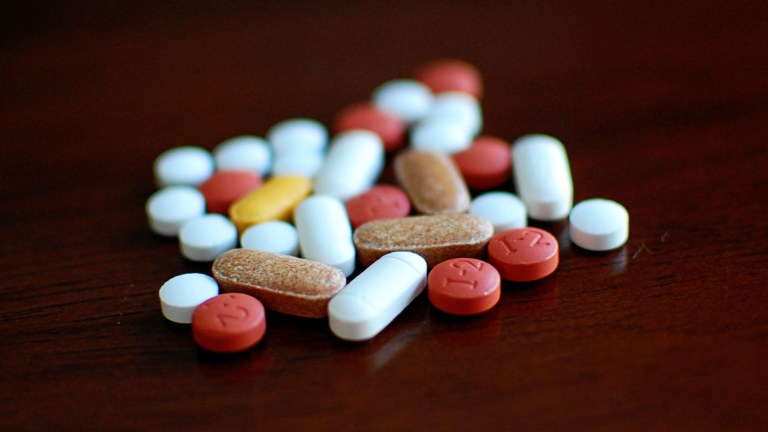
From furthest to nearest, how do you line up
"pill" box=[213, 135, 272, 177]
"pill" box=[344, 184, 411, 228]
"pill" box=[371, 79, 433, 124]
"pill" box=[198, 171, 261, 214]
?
"pill" box=[371, 79, 433, 124]
"pill" box=[213, 135, 272, 177]
"pill" box=[198, 171, 261, 214]
"pill" box=[344, 184, 411, 228]

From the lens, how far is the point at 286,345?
1.17 meters

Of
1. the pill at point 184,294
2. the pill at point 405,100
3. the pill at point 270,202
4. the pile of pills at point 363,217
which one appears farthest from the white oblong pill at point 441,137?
the pill at point 184,294

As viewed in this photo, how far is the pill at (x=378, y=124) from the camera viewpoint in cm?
167

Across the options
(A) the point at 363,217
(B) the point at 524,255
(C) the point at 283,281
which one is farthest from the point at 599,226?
(C) the point at 283,281

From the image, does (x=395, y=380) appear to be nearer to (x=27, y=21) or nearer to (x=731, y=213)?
(x=731, y=213)

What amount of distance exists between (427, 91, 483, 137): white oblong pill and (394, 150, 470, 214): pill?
0.51 ft

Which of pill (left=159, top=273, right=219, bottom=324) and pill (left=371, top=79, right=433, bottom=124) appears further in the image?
pill (left=371, top=79, right=433, bottom=124)

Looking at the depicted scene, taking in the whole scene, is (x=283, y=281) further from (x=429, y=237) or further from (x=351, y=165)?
(x=351, y=165)

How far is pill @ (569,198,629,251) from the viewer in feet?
4.25

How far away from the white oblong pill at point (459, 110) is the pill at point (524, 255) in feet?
1.42

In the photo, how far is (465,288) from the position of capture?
3.87 feet

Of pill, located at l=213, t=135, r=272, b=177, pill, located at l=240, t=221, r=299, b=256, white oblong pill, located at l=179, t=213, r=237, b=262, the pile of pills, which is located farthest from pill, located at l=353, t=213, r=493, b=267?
Result: pill, located at l=213, t=135, r=272, b=177

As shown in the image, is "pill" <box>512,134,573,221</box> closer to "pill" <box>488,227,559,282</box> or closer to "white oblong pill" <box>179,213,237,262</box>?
"pill" <box>488,227,559,282</box>

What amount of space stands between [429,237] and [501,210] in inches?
6.0
